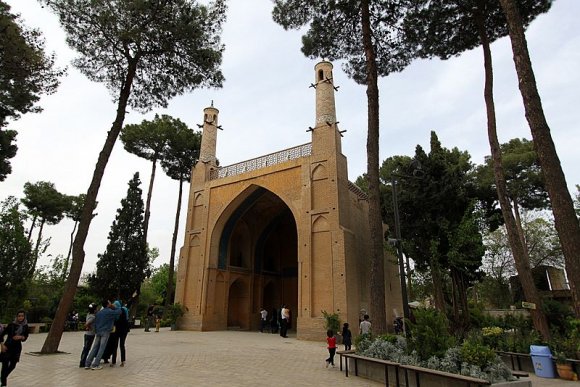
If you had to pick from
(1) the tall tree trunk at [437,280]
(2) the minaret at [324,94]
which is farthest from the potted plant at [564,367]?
(2) the minaret at [324,94]

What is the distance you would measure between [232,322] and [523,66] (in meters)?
20.4

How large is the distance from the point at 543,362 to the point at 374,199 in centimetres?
484

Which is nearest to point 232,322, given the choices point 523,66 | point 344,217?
point 344,217

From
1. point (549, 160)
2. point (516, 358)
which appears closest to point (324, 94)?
point (549, 160)

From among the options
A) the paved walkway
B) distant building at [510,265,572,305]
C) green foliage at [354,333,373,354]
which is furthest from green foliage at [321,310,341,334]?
distant building at [510,265,572,305]

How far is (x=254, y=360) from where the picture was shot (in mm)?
8766

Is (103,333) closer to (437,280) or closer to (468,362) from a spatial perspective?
(468,362)

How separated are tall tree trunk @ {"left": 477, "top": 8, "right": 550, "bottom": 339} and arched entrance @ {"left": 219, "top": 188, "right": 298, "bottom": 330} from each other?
12.1 meters

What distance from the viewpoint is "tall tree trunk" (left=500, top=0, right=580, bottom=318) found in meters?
5.89

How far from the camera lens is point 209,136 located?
22922 mm

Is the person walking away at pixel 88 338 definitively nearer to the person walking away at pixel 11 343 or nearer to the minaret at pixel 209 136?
the person walking away at pixel 11 343

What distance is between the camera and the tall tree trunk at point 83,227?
9391mm

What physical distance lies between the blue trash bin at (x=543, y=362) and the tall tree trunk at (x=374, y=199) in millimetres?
3016

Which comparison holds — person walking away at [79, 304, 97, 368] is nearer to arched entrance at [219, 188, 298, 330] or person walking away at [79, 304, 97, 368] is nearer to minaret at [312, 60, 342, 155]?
minaret at [312, 60, 342, 155]
